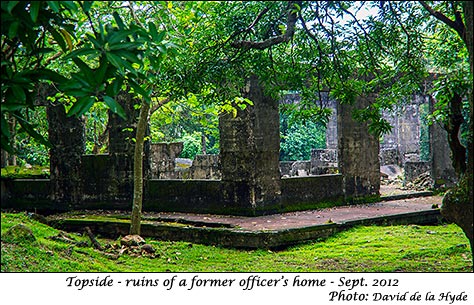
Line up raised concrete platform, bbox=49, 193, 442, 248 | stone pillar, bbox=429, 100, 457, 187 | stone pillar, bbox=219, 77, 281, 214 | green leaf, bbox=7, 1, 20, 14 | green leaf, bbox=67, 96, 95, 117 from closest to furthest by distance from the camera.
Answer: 1. green leaf, bbox=7, 1, 20, 14
2. green leaf, bbox=67, 96, 95, 117
3. raised concrete platform, bbox=49, 193, 442, 248
4. stone pillar, bbox=219, 77, 281, 214
5. stone pillar, bbox=429, 100, 457, 187

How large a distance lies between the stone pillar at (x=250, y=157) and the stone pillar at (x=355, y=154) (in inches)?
88.1

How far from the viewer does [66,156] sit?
1061 centimetres

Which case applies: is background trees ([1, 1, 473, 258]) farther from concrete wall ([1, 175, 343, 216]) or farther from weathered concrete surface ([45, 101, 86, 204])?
weathered concrete surface ([45, 101, 86, 204])

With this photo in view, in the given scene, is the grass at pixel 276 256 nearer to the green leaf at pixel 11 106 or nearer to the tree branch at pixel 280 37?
the green leaf at pixel 11 106

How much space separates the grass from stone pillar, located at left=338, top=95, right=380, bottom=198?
10.2ft

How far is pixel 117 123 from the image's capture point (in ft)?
34.3

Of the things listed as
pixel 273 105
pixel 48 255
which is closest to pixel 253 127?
pixel 273 105

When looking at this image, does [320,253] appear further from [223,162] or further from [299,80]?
[223,162]

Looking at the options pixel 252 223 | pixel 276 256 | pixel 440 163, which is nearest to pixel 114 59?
pixel 276 256

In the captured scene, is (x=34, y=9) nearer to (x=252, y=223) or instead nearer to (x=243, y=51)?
(x=243, y=51)

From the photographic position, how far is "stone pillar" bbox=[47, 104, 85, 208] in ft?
34.8

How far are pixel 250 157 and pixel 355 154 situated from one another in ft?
9.78

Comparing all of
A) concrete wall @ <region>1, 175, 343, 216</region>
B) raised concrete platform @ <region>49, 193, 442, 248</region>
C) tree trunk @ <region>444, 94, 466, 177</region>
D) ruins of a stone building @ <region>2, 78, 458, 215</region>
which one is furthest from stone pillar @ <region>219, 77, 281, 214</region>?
tree trunk @ <region>444, 94, 466, 177</region>

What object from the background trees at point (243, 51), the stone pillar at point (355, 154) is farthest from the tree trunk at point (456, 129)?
the stone pillar at point (355, 154)
